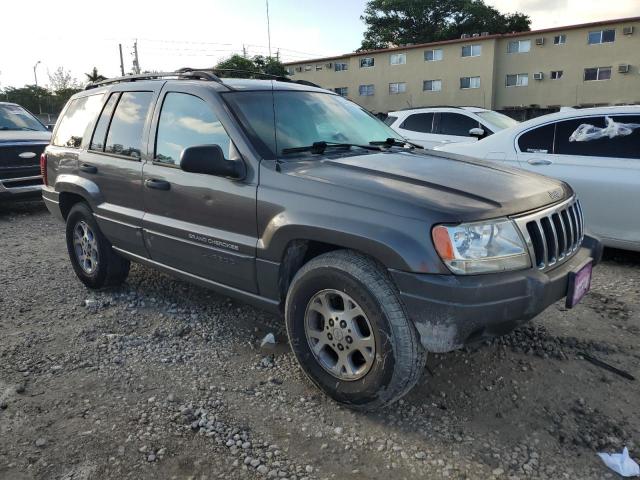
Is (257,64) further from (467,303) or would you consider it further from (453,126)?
(467,303)

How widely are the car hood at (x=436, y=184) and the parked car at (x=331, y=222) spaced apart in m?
0.01

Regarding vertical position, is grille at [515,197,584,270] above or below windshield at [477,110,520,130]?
below

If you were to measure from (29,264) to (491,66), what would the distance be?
33.9 meters

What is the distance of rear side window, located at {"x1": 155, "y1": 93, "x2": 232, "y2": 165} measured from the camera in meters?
3.33

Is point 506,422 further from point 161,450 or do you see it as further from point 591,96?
point 591,96

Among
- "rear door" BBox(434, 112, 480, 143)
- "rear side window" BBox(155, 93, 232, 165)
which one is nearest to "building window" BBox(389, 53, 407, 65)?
"rear door" BBox(434, 112, 480, 143)

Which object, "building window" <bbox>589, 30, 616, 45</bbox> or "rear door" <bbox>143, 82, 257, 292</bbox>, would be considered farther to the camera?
"building window" <bbox>589, 30, 616, 45</bbox>

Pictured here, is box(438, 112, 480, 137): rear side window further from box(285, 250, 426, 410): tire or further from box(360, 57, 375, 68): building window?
box(360, 57, 375, 68): building window

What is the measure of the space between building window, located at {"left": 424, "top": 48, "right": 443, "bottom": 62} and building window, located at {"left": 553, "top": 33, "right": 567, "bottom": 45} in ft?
23.9

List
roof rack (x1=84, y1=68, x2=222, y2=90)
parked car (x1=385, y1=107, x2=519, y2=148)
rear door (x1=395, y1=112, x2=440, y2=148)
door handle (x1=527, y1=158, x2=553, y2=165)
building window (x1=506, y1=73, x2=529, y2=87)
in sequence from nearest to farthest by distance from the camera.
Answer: roof rack (x1=84, y1=68, x2=222, y2=90), door handle (x1=527, y1=158, x2=553, y2=165), parked car (x1=385, y1=107, x2=519, y2=148), rear door (x1=395, y1=112, x2=440, y2=148), building window (x1=506, y1=73, x2=529, y2=87)

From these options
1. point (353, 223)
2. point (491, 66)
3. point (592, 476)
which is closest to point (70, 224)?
point (353, 223)

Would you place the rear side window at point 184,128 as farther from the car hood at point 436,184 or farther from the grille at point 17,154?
the grille at point 17,154

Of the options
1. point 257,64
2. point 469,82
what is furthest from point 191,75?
point 257,64

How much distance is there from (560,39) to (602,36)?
236cm
